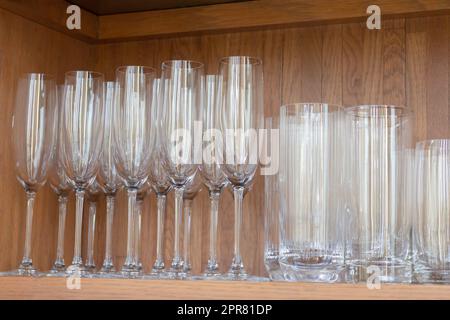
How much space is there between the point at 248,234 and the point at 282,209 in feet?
0.87

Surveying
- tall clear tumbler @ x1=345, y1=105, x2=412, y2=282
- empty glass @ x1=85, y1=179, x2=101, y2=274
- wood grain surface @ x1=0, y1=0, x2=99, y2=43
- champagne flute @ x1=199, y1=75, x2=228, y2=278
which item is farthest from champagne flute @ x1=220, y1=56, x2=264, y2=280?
wood grain surface @ x1=0, y1=0, x2=99, y2=43

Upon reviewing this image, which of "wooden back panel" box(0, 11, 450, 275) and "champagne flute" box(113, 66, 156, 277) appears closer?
"champagne flute" box(113, 66, 156, 277)

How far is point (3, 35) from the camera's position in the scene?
3.84 ft

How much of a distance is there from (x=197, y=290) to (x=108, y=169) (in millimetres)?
265

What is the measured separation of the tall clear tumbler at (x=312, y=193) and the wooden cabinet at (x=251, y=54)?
0.23m

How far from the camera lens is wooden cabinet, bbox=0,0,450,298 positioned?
114cm

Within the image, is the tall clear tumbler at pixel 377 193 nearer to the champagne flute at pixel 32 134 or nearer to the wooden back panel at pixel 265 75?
the wooden back panel at pixel 265 75

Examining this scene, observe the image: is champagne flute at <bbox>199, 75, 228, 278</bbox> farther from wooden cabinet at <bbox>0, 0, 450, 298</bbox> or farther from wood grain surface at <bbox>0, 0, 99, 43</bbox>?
wood grain surface at <bbox>0, 0, 99, 43</bbox>

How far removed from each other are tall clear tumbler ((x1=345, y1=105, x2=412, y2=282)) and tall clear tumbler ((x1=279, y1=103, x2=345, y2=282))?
0.05ft

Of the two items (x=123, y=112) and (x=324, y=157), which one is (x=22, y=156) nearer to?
(x=123, y=112)

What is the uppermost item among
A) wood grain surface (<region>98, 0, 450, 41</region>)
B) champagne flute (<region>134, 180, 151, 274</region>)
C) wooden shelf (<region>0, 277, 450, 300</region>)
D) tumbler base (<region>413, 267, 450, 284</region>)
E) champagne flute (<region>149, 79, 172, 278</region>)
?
wood grain surface (<region>98, 0, 450, 41</region>)

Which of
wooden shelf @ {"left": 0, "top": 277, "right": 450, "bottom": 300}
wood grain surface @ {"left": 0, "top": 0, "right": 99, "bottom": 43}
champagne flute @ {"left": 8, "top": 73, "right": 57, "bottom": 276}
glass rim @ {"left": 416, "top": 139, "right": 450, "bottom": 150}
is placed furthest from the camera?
wood grain surface @ {"left": 0, "top": 0, "right": 99, "bottom": 43}

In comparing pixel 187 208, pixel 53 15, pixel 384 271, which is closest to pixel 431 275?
pixel 384 271

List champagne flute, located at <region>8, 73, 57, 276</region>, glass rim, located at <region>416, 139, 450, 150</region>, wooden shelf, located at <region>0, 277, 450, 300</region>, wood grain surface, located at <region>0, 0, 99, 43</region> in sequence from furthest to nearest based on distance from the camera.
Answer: wood grain surface, located at <region>0, 0, 99, 43</region> < champagne flute, located at <region>8, 73, 57, 276</region> < glass rim, located at <region>416, 139, 450, 150</region> < wooden shelf, located at <region>0, 277, 450, 300</region>
